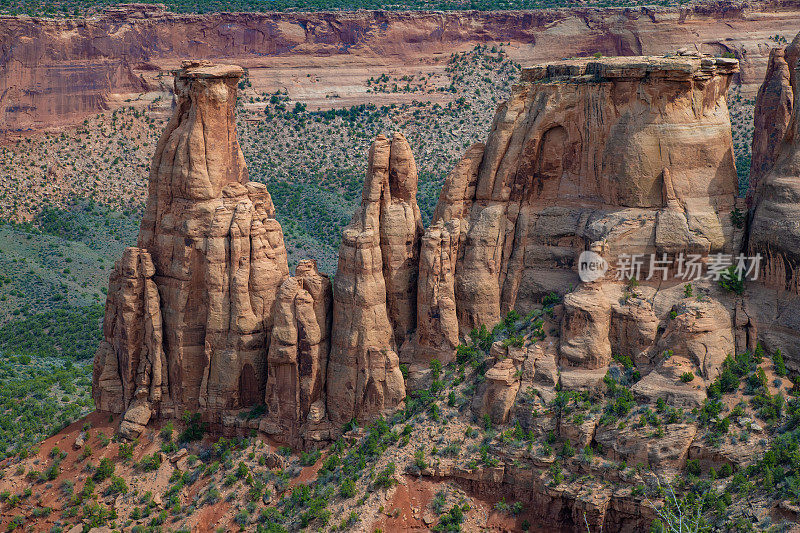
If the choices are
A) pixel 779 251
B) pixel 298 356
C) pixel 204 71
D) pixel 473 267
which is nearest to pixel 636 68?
pixel 779 251

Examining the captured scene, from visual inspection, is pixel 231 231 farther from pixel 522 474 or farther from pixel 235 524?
pixel 522 474

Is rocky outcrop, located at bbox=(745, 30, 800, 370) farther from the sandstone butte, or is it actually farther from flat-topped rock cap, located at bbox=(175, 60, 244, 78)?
flat-topped rock cap, located at bbox=(175, 60, 244, 78)

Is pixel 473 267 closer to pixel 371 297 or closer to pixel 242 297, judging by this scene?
pixel 371 297

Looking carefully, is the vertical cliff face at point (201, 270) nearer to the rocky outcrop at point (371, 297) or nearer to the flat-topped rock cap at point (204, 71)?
the flat-topped rock cap at point (204, 71)

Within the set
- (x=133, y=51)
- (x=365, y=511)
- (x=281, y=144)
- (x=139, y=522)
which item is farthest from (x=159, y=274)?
(x=133, y=51)

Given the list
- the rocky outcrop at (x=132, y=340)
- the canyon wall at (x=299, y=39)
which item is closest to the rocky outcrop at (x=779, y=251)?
the rocky outcrop at (x=132, y=340)
